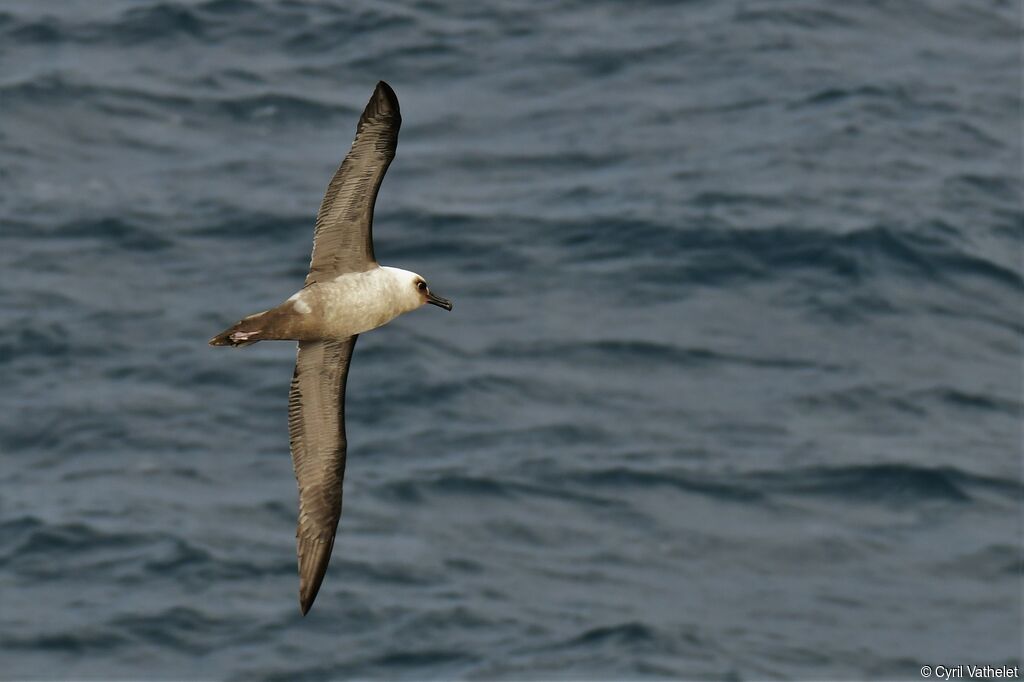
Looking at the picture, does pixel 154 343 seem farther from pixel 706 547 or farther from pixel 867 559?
pixel 867 559

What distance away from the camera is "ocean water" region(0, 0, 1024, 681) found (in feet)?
83.4

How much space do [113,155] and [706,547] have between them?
519 inches

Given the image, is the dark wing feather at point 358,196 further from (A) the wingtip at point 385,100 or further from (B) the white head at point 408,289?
(B) the white head at point 408,289

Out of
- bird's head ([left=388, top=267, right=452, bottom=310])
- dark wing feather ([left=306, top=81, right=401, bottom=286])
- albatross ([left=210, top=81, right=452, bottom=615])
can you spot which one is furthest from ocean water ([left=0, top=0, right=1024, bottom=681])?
dark wing feather ([left=306, top=81, right=401, bottom=286])

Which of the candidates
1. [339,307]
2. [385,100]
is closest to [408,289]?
[339,307]

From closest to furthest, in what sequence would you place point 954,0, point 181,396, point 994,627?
point 994,627, point 181,396, point 954,0

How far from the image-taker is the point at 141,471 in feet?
89.0

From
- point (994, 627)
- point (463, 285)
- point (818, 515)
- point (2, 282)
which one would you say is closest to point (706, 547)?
point (818, 515)

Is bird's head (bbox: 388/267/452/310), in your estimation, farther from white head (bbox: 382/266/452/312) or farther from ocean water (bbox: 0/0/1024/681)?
ocean water (bbox: 0/0/1024/681)

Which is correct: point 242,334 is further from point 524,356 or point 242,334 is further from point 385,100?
point 524,356

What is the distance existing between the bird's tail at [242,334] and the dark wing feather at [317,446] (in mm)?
1125

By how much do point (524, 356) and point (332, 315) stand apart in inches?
611

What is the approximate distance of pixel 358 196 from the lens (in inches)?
539

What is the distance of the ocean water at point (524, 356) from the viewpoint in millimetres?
25422
